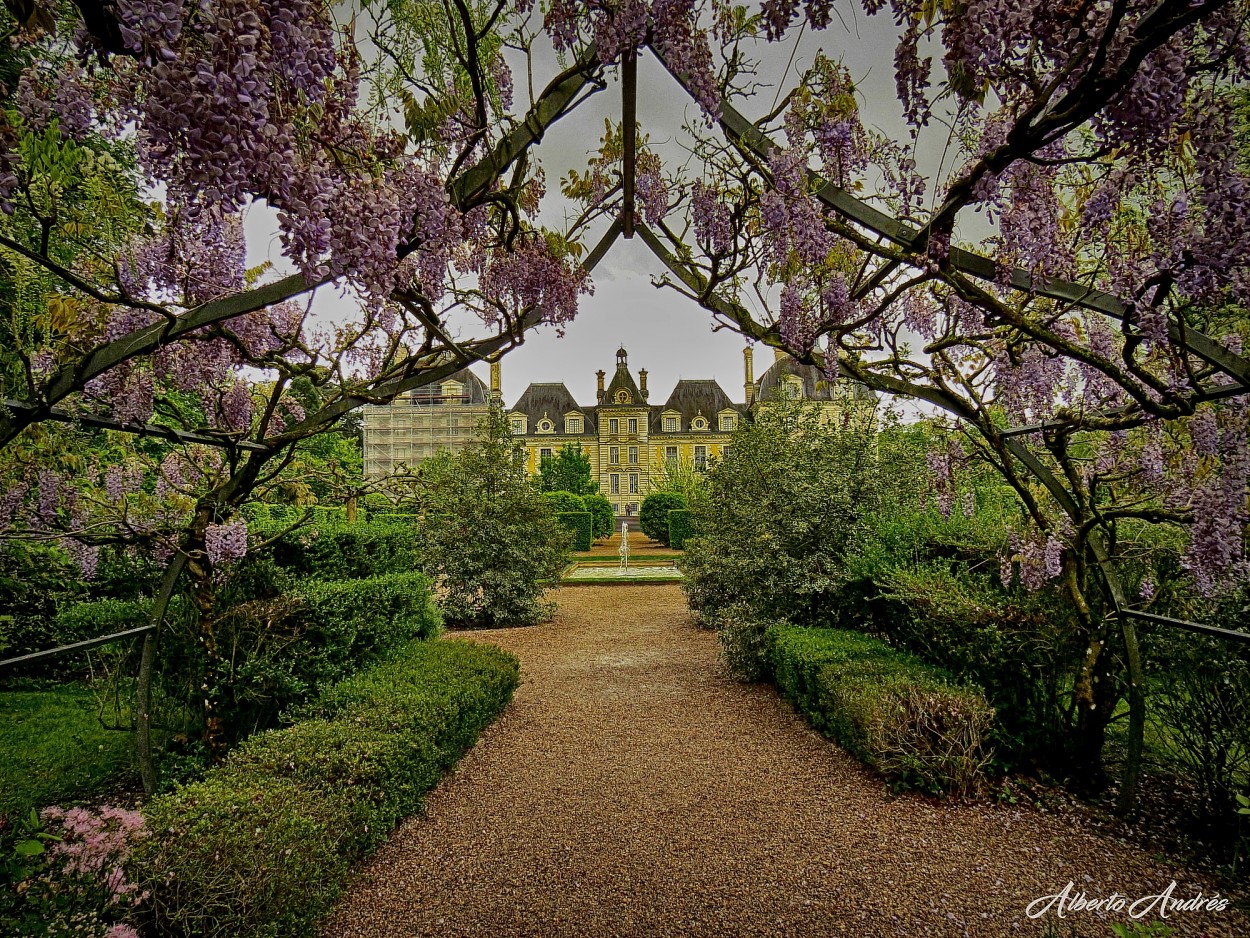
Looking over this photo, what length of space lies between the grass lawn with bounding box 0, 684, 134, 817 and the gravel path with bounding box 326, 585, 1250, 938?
7.62ft

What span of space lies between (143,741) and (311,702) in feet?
3.28

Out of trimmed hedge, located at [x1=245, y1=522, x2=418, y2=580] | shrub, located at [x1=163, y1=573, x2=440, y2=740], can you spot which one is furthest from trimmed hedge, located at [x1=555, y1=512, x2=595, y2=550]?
shrub, located at [x1=163, y1=573, x2=440, y2=740]

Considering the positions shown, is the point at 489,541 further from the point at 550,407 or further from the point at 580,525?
the point at 550,407

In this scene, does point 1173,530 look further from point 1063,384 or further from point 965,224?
point 965,224

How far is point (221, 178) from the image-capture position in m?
1.11

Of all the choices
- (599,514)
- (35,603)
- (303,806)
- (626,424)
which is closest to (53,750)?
(35,603)

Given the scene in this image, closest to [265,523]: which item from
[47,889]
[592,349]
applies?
[47,889]

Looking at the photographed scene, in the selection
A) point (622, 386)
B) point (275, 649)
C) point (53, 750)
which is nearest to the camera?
point (275, 649)

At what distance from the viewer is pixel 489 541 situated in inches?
348

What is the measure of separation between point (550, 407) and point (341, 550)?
31.0 m

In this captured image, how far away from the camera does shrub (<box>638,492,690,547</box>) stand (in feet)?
67.9

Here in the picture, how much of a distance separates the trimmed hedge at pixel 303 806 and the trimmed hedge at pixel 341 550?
162 cm

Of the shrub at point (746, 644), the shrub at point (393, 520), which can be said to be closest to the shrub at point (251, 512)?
the shrub at point (393, 520)

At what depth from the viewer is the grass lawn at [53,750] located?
378cm
